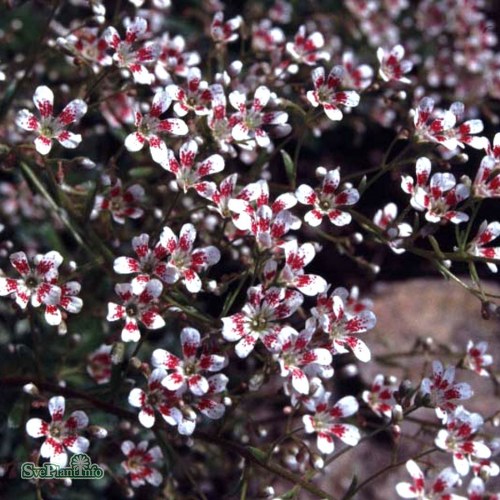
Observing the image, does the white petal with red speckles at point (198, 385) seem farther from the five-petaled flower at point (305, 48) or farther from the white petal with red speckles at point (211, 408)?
the five-petaled flower at point (305, 48)

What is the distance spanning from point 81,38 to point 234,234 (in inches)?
48.1

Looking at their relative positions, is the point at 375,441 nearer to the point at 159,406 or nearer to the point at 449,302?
the point at 449,302

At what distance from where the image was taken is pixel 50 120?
312cm

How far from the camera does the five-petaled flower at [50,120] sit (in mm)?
3039

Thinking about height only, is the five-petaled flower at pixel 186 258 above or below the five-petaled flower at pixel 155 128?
below

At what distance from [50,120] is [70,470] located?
1412 millimetres

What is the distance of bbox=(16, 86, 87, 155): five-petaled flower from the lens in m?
3.04

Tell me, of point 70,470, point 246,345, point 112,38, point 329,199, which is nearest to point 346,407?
point 246,345

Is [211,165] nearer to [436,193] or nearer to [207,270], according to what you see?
[207,270]

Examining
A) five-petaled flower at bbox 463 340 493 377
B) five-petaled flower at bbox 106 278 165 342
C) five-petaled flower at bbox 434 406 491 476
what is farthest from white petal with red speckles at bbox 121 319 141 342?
five-petaled flower at bbox 463 340 493 377

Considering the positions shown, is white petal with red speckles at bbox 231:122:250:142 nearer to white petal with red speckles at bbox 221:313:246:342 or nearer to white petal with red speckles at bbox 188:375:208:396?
white petal with red speckles at bbox 221:313:246:342

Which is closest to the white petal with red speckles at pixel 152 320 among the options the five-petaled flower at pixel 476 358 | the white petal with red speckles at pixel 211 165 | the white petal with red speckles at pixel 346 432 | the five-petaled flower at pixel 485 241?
the white petal with red speckles at pixel 211 165

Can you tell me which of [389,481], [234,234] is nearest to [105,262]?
[234,234]

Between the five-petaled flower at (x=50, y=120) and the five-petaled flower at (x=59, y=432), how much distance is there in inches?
37.3
